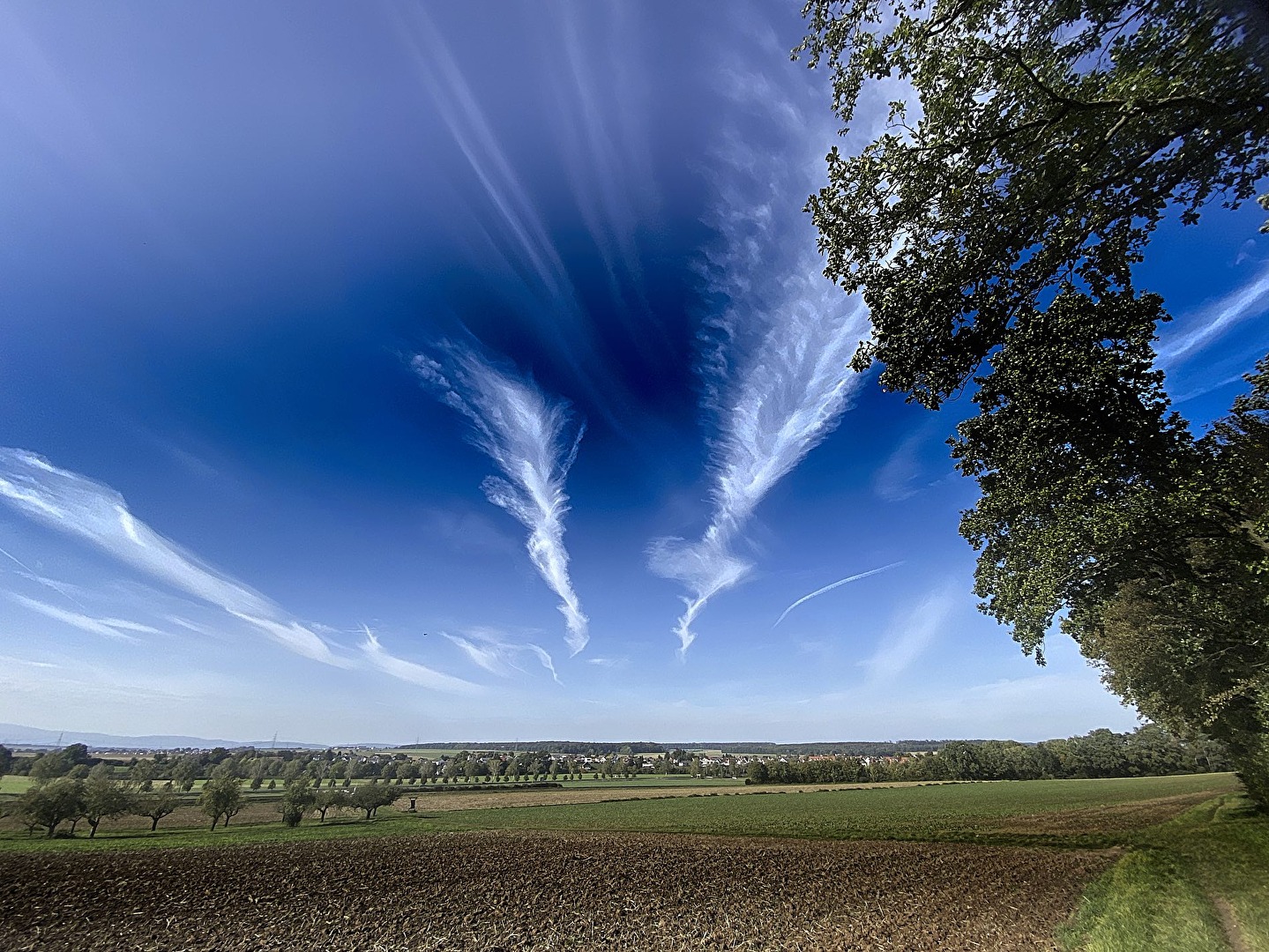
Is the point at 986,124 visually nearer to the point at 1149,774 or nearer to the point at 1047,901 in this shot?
the point at 1047,901

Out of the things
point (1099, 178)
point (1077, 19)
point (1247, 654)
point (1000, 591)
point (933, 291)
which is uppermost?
point (1077, 19)

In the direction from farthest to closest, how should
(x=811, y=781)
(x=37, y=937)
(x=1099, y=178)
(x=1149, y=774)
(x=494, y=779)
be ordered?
1. (x=494, y=779)
2. (x=811, y=781)
3. (x=1149, y=774)
4. (x=37, y=937)
5. (x=1099, y=178)

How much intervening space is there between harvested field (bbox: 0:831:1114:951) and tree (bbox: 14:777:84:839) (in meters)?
20.6

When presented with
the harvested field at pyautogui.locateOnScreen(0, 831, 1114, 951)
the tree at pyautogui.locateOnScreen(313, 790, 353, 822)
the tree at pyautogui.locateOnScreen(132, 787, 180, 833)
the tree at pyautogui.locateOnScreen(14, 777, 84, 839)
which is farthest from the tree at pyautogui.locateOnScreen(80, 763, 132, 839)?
the harvested field at pyautogui.locateOnScreen(0, 831, 1114, 951)

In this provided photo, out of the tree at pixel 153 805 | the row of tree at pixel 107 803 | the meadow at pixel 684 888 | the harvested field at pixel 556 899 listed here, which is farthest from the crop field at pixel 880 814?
the tree at pixel 153 805

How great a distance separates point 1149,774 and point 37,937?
173 metres

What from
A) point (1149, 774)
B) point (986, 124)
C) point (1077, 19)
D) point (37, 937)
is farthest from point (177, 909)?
point (1149, 774)

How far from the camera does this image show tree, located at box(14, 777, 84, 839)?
46500 millimetres

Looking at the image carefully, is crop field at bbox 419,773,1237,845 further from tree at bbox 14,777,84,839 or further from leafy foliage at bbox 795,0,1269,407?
leafy foliage at bbox 795,0,1269,407

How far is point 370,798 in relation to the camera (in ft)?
234

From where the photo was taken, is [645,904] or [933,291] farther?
[645,904]

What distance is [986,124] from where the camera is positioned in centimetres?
771

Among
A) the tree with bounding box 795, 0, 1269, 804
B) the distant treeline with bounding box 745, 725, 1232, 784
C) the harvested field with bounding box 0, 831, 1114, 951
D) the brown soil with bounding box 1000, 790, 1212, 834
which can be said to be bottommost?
the harvested field with bounding box 0, 831, 1114, 951

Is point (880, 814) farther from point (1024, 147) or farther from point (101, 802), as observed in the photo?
point (101, 802)
